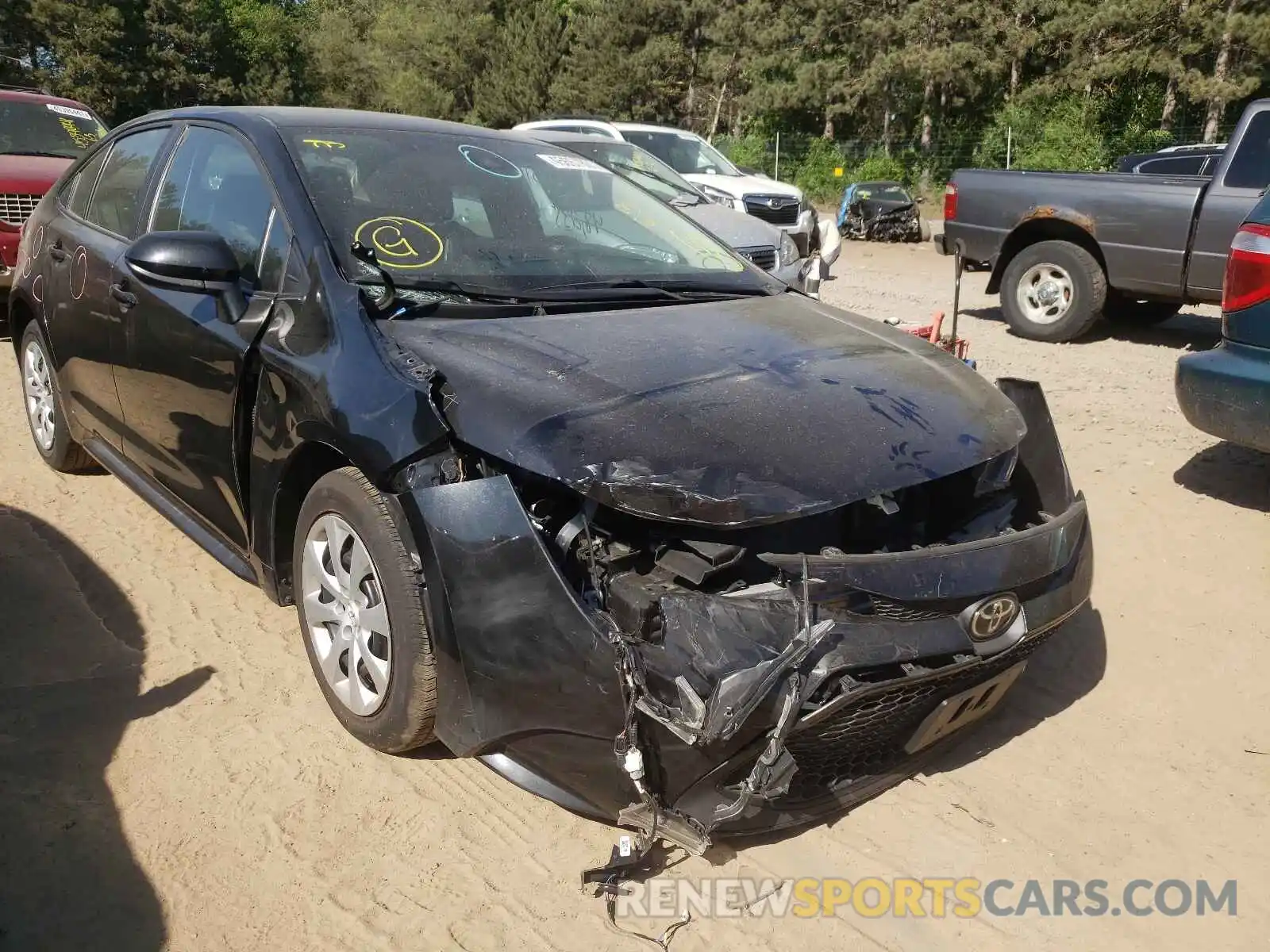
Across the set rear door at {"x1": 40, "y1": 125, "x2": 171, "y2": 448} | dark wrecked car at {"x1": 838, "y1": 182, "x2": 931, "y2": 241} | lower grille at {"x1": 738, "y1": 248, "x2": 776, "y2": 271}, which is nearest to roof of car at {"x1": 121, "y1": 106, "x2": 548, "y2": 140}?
rear door at {"x1": 40, "y1": 125, "x2": 171, "y2": 448}

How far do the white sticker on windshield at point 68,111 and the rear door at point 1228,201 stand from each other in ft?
33.0

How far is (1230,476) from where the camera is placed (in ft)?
17.1

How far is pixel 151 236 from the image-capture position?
119 inches

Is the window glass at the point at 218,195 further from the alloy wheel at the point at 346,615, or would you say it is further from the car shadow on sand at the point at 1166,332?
the car shadow on sand at the point at 1166,332

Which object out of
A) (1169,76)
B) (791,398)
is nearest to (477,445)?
(791,398)

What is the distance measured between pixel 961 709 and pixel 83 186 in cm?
429

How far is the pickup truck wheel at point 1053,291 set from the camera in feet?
27.1

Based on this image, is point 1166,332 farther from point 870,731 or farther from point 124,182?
point 124,182

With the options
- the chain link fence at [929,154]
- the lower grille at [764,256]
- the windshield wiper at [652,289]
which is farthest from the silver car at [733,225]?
the chain link fence at [929,154]

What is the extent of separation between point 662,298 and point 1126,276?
6.13 metres

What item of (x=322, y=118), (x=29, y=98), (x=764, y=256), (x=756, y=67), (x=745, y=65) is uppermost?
(x=745, y=65)

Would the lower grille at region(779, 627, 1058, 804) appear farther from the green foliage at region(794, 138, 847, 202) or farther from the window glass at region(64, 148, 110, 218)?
the green foliage at region(794, 138, 847, 202)

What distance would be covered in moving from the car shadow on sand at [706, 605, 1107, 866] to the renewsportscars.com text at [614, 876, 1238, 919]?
0.43 ft

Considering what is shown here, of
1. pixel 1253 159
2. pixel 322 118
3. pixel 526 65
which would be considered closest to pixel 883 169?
pixel 526 65
